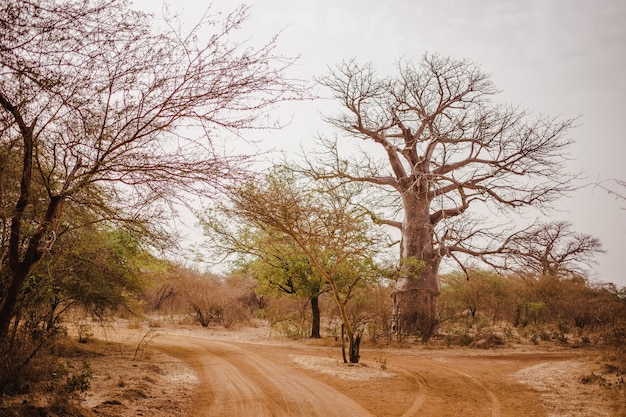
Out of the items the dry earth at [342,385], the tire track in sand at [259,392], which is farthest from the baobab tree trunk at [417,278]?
the tire track in sand at [259,392]

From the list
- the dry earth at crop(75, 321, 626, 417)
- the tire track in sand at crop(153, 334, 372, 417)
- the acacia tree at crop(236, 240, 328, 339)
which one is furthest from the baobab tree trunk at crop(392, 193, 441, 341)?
the tire track in sand at crop(153, 334, 372, 417)

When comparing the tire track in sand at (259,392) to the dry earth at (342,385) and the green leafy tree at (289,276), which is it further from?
the green leafy tree at (289,276)

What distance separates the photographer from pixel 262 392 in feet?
20.9

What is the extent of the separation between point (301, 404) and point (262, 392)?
92cm

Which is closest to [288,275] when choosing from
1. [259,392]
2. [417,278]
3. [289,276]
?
[289,276]

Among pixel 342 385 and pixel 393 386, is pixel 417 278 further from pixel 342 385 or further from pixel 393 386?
pixel 342 385

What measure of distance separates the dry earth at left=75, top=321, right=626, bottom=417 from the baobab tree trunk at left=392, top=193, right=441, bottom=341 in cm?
369

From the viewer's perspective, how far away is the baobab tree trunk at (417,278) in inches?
584

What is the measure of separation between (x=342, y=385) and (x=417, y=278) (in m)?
8.62

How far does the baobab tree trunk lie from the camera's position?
1484cm

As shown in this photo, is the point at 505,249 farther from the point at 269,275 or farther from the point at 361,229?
the point at 269,275

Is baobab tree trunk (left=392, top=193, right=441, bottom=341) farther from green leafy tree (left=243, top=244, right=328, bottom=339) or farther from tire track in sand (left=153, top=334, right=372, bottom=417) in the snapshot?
tire track in sand (left=153, top=334, right=372, bottom=417)

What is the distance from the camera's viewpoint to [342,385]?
700 cm

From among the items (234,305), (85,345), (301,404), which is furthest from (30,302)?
(234,305)
